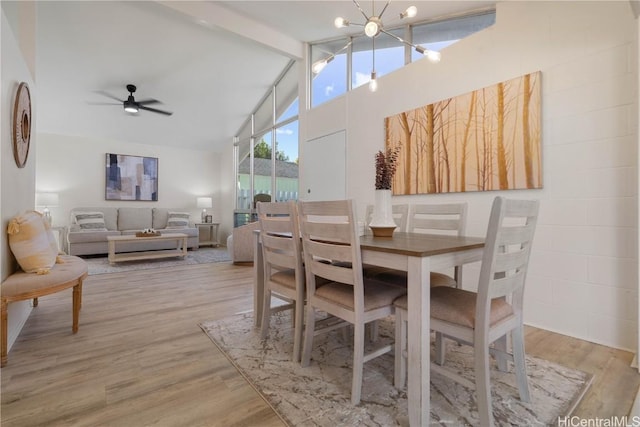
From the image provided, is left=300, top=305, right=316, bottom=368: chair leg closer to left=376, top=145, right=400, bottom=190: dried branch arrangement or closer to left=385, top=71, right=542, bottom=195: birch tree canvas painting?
left=376, top=145, right=400, bottom=190: dried branch arrangement

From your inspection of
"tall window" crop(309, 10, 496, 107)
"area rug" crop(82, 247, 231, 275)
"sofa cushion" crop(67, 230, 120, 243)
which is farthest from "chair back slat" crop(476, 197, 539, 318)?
"sofa cushion" crop(67, 230, 120, 243)

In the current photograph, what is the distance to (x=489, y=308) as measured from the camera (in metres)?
1.13

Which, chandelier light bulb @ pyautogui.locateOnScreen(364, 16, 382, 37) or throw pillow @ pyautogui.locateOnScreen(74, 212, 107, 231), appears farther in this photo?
throw pillow @ pyautogui.locateOnScreen(74, 212, 107, 231)

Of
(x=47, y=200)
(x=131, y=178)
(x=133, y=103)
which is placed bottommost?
(x=47, y=200)

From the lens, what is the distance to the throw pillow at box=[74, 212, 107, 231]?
5496 mm

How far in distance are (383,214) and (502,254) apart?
28.0 inches

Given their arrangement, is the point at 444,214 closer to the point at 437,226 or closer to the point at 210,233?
the point at 437,226

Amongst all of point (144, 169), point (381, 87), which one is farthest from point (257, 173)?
point (381, 87)

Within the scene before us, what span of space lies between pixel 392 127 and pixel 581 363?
2452 millimetres

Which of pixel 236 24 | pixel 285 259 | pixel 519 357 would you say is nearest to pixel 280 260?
pixel 285 259

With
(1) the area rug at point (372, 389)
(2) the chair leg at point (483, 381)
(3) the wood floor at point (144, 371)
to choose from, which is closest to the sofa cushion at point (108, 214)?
(3) the wood floor at point (144, 371)

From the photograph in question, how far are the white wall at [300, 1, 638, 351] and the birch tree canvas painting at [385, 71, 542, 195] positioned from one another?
88 mm

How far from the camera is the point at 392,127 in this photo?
3236mm

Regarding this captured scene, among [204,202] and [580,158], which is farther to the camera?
[204,202]
